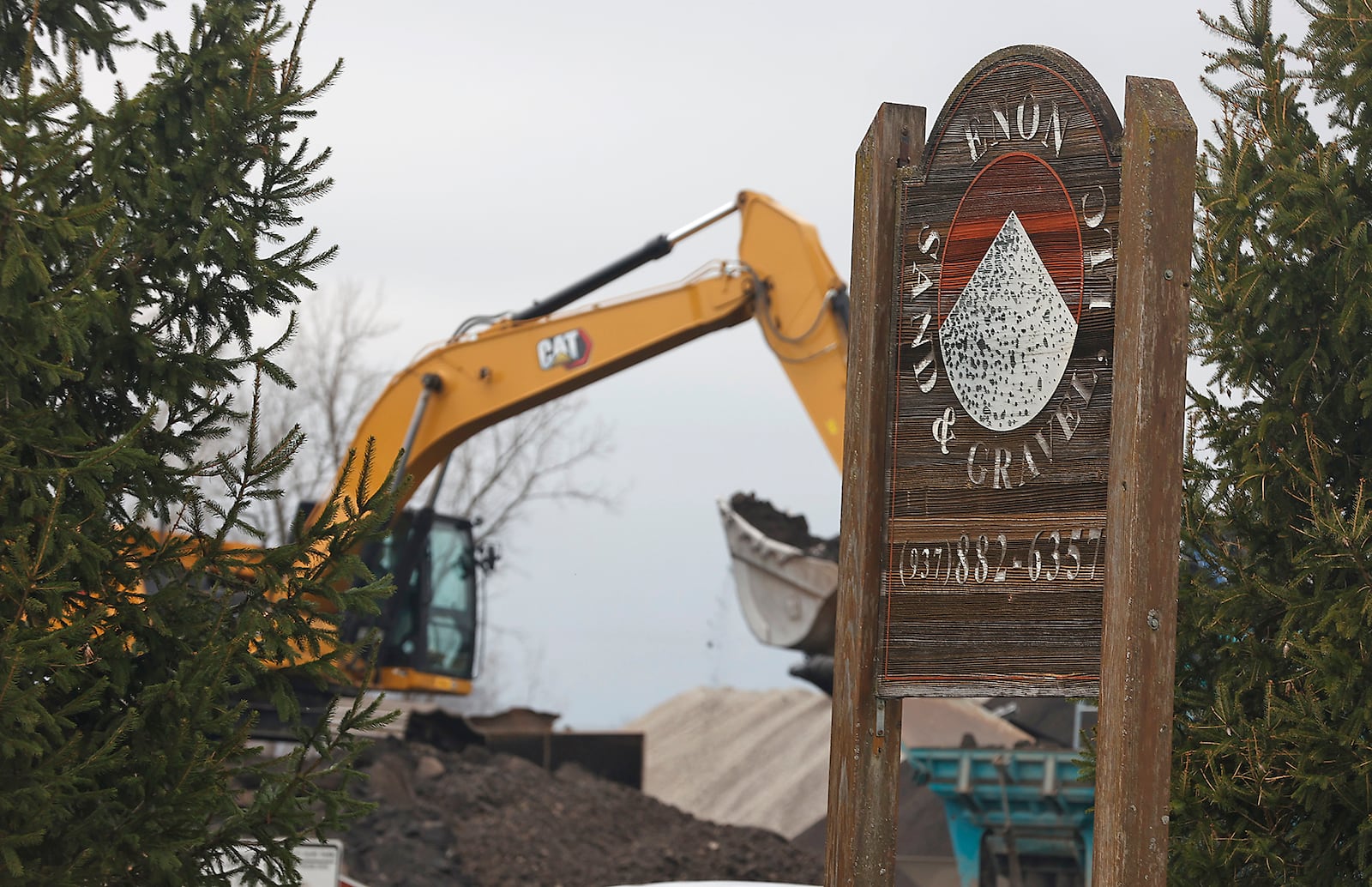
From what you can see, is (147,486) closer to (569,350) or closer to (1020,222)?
(1020,222)

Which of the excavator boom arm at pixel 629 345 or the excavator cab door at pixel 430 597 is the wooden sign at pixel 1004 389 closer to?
the excavator boom arm at pixel 629 345

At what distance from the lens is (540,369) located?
15.5 meters

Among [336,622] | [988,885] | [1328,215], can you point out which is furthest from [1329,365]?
[988,885]

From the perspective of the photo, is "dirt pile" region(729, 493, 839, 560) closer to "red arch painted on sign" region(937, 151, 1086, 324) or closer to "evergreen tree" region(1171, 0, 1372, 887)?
"evergreen tree" region(1171, 0, 1372, 887)

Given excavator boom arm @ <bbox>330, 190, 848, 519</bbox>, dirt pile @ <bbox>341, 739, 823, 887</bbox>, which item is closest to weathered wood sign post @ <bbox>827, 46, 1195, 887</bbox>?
excavator boom arm @ <bbox>330, 190, 848, 519</bbox>

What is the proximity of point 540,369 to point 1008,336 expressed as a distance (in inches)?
471

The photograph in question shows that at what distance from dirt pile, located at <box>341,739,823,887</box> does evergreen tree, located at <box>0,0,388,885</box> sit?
10.3 metres

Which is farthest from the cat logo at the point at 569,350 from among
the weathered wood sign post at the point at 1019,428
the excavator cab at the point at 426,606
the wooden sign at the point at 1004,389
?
the wooden sign at the point at 1004,389

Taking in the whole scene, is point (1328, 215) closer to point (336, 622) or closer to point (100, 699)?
point (336, 622)

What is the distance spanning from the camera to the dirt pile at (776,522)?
16000 millimetres

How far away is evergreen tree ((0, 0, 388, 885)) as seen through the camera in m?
4.18

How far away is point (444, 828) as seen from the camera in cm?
1562

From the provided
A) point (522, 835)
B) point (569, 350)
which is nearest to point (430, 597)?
point (522, 835)

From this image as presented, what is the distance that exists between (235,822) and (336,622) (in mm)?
916
